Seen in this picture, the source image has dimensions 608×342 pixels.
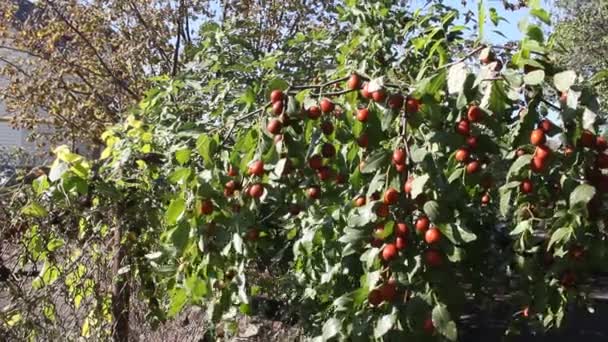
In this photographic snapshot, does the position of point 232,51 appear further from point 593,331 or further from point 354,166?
point 593,331

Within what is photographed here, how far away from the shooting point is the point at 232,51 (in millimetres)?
4117

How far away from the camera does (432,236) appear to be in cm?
173

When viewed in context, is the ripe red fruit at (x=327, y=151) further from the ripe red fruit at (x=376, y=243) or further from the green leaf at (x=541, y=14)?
the green leaf at (x=541, y=14)

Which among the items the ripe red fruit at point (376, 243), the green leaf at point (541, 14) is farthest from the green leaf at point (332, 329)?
the green leaf at point (541, 14)

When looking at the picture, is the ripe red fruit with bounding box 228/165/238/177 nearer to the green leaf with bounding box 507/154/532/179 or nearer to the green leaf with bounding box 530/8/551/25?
the green leaf with bounding box 507/154/532/179

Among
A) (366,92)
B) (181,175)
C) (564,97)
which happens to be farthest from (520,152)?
(181,175)

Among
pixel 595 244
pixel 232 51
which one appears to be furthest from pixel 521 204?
pixel 232 51

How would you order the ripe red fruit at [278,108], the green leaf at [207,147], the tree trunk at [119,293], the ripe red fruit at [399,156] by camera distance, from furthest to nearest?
the tree trunk at [119,293] → the green leaf at [207,147] → the ripe red fruit at [278,108] → the ripe red fruit at [399,156]

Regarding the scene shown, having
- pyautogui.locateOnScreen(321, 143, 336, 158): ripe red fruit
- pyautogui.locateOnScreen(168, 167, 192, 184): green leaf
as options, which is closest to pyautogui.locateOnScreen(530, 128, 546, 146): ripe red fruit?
pyautogui.locateOnScreen(321, 143, 336, 158): ripe red fruit

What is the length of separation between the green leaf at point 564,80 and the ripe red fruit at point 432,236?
0.44 metres

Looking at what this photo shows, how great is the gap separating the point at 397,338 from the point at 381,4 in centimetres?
213

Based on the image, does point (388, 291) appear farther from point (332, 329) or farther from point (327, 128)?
point (327, 128)

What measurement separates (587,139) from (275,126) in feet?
2.49

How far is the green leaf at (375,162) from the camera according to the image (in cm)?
188
